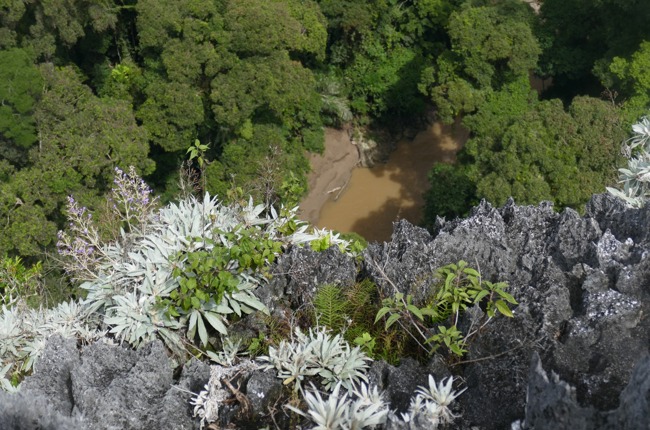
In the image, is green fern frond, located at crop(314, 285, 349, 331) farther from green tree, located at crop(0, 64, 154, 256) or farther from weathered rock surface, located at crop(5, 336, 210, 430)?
green tree, located at crop(0, 64, 154, 256)

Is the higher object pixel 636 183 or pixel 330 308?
pixel 636 183

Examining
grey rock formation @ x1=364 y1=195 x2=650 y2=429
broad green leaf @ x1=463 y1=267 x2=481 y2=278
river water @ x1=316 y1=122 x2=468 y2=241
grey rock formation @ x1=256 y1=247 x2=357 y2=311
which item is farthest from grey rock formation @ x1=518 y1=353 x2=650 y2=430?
river water @ x1=316 y1=122 x2=468 y2=241

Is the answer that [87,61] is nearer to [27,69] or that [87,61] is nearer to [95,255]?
[27,69]

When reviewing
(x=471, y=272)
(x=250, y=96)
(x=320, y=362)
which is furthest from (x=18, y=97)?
(x=471, y=272)

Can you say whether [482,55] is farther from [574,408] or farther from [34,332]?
[574,408]

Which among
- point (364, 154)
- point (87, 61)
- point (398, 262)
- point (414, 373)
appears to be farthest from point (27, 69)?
point (414, 373)

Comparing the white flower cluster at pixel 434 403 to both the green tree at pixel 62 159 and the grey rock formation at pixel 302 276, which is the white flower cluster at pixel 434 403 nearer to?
the grey rock formation at pixel 302 276
